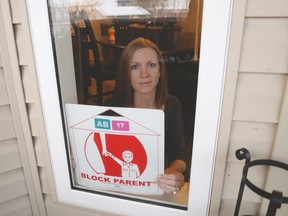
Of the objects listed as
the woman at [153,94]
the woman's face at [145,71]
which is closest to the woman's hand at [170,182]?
the woman at [153,94]

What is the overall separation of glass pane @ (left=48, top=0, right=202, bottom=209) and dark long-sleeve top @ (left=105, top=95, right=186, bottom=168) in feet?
0.10

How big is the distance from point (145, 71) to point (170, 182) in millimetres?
516

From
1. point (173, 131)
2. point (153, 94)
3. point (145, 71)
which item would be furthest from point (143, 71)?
point (173, 131)

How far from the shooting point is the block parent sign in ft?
3.19

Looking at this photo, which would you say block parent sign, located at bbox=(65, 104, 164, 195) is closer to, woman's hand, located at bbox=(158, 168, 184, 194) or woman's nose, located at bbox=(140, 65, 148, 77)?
woman's hand, located at bbox=(158, 168, 184, 194)

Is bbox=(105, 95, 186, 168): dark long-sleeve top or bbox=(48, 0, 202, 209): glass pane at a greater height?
bbox=(48, 0, 202, 209): glass pane

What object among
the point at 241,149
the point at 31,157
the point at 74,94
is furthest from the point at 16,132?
the point at 241,149

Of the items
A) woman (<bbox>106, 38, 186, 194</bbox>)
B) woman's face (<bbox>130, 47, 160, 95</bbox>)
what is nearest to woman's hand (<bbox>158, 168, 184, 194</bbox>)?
woman (<bbox>106, 38, 186, 194</bbox>)

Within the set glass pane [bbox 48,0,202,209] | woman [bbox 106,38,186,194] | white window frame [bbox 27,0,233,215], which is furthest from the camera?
woman [bbox 106,38,186,194]

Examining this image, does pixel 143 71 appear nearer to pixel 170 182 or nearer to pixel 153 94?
pixel 153 94

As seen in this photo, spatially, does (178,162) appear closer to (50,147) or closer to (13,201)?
(50,147)

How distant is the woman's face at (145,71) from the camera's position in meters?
1.05

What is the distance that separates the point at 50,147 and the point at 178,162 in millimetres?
597

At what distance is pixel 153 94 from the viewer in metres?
1.08
